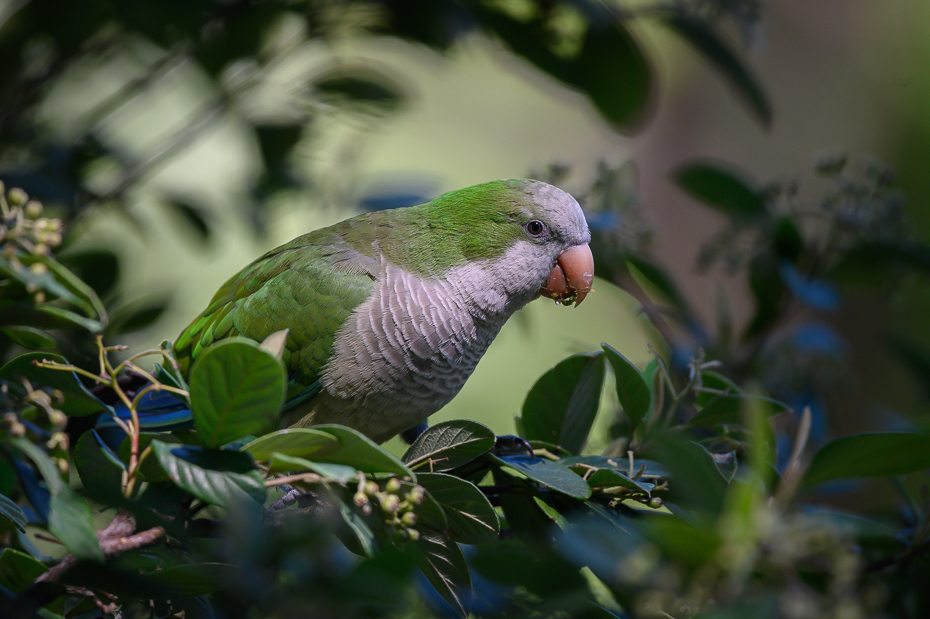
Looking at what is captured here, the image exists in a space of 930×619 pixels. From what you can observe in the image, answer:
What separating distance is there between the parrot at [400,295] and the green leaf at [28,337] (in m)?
0.38

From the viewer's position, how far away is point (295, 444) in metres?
0.71

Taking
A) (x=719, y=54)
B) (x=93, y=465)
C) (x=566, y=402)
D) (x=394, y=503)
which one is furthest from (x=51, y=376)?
(x=719, y=54)

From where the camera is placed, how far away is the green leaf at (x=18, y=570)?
78cm

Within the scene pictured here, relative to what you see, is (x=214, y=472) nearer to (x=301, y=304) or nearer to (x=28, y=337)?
(x=28, y=337)

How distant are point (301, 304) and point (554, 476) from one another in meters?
0.63

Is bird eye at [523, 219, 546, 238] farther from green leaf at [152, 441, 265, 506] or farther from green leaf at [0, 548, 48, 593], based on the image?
green leaf at [0, 548, 48, 593]

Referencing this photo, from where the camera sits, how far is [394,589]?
1.70 feet

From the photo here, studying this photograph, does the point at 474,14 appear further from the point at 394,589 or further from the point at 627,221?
the point at 394,589

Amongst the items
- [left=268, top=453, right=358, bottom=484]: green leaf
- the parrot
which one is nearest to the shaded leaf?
the parrot

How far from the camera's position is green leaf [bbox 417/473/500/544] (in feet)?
2.72

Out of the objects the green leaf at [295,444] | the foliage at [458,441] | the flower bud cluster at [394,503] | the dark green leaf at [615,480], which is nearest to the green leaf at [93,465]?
the foliage at [458,441]

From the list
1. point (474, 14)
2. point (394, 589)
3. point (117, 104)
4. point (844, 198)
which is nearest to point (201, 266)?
point (117, 104)

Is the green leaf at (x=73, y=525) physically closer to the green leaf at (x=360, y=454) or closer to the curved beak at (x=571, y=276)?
the green leaf at (x=360, y=454)

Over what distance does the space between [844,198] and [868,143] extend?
2.85 m
